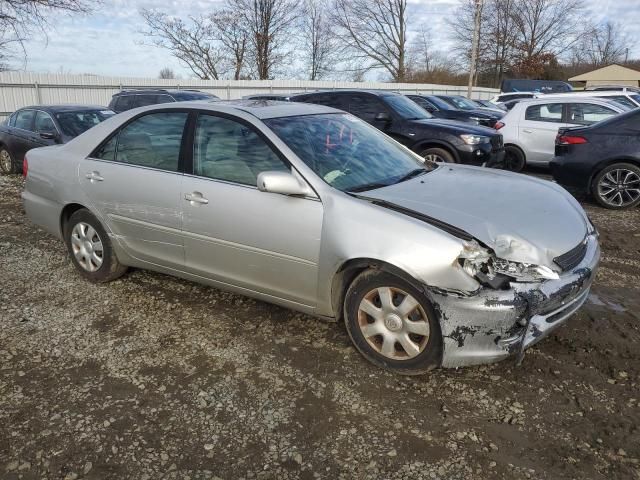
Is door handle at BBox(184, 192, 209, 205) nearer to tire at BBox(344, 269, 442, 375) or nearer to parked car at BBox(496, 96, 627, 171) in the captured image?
tire at BBox(344, 269, 442, 375)

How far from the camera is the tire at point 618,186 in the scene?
23.3 feet

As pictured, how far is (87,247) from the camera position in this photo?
15.2ft

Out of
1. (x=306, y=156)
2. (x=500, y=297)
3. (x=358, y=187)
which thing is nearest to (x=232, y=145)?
(x=306, y=156)

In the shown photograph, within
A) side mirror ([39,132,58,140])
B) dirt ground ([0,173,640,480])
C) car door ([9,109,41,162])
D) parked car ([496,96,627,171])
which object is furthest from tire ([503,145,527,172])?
car door ([9,109,41,162])

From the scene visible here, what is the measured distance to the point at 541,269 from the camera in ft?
9.46

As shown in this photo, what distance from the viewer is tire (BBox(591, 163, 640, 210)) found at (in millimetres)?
7102

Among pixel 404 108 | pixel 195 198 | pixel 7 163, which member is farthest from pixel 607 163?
pixel 7 163

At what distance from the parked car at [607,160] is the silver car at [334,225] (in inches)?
150

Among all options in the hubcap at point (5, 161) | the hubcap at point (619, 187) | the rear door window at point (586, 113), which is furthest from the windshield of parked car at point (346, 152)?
the hubcap at point (5, 161)

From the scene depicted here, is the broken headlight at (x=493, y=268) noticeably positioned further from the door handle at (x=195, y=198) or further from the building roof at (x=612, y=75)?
the building roof at (x=612, y=75)

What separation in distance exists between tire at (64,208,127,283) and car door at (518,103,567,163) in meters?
8.13

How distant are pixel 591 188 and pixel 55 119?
9.00 m

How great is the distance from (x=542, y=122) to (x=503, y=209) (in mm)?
7748

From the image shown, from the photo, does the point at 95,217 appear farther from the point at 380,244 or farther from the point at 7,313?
the point at 380,244
